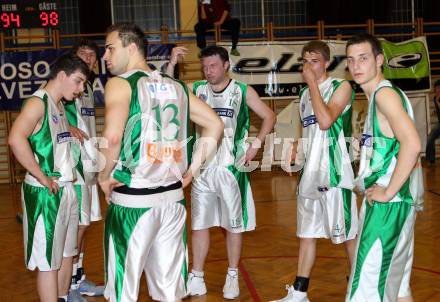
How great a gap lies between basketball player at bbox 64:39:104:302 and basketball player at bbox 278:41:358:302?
1612 mm

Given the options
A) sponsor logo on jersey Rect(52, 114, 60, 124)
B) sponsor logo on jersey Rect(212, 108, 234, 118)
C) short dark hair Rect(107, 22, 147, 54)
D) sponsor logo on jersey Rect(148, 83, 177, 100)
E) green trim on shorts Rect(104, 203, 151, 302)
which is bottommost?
green trim on shorts Rect(104, 203, 151, 302)

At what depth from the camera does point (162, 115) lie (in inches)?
119

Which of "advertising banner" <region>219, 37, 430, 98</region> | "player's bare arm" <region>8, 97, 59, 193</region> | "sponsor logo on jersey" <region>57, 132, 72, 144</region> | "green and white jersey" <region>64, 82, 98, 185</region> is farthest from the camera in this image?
"advertising banner" <region>219, 37, 430, 98</region>

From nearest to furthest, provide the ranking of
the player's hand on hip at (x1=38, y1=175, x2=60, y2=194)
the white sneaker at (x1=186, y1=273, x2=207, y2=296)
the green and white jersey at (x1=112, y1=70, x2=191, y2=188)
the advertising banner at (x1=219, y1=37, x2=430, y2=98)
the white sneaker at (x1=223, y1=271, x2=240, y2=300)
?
the green and white jersey at (x1=112, y1=70, x2=191, y2=188), the player's hand on hip at (x1=38, y1=175, x2=60, y2=194), the white sneaker at (x1=223, y1=271, x2=240, y2=300), the white sneaker at (x1=186, y1=273, x2=207, y2=296), the advertising banner at (x1=219, y1=37, x2=430, y2=98)

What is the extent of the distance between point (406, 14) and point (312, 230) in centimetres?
1046

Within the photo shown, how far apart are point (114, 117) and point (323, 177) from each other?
1.99 metres

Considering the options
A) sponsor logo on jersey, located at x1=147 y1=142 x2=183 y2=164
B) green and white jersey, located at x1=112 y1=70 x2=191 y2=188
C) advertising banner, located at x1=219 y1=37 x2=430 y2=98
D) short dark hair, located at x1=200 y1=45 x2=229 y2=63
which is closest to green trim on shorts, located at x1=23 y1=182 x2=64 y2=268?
green and white jersey, located at x1=112 y1=70 x2=191 y2=188

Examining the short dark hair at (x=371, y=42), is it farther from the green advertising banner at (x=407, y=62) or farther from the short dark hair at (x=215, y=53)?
the green advertising banner at (x=407, y=62)

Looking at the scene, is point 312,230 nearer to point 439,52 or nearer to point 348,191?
point 348,191

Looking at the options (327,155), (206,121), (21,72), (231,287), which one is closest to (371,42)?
(206,121)

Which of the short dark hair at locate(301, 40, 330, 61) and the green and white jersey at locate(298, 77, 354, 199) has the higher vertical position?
the short dark hair at locate(301, 40, 330, 61)

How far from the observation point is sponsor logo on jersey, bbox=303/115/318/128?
14.4 feet

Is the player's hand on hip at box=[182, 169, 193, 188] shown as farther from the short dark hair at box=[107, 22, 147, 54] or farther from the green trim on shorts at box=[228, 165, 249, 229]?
the green trim on shorts at box=[228, 165, 249, 229]

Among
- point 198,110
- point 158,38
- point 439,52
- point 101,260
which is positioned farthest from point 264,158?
point 198,110
